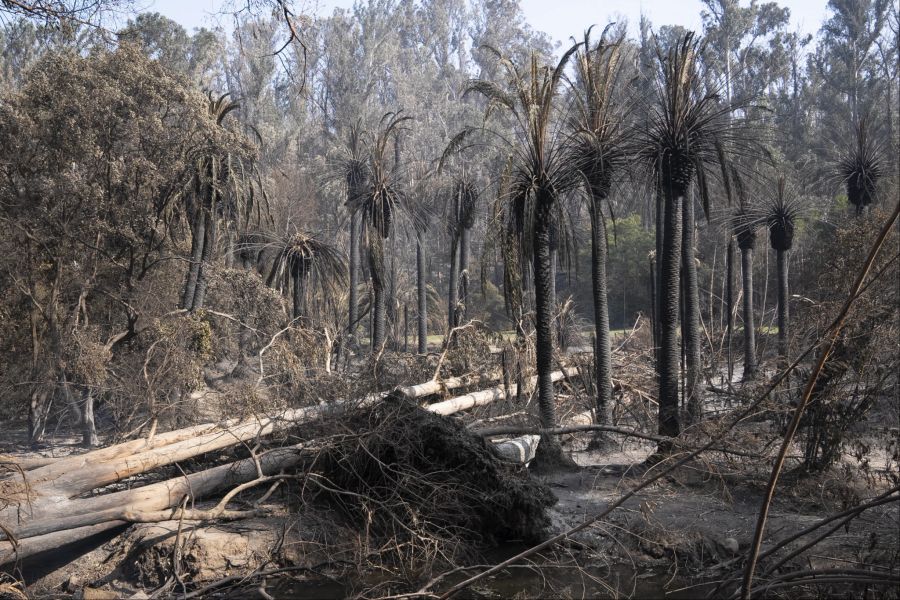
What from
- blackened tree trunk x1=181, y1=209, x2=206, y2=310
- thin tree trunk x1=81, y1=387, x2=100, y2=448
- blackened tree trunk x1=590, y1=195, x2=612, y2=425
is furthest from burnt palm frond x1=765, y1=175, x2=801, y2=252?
thin tree trunk x1=81, y1=387, x2=100, y2=448

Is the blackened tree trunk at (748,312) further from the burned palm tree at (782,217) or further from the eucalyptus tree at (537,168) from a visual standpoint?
the eucalyptus tree at (537,168)

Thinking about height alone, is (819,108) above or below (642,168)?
above

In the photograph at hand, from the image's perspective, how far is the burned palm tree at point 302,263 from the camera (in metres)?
19.6

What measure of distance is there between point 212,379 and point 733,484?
16.7 meters

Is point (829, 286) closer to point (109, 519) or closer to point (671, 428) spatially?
point (671, 428)

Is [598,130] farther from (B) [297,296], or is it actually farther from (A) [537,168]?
(B) [297,296]

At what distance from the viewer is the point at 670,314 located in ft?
36.8

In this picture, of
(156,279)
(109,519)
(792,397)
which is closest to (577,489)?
(792,397)

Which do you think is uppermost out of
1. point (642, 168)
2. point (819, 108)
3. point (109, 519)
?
point (819, 108)

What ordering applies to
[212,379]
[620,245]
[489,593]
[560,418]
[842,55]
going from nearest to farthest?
[489,593] → [560,418] → [212,379] → [620,245] → [842,55]

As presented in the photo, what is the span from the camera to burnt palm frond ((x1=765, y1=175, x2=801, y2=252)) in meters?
18.7

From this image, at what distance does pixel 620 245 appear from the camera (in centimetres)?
4059

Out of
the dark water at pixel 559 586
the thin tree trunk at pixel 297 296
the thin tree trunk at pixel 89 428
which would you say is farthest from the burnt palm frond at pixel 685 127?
the thin tree trunk at pixel 89 428

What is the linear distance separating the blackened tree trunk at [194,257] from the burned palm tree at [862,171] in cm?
1559
